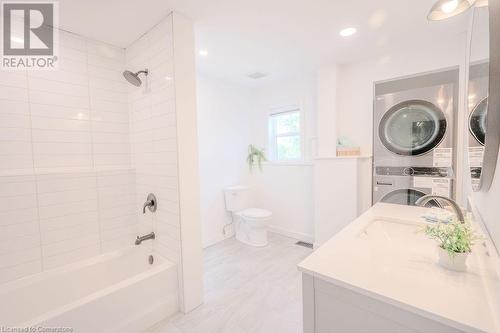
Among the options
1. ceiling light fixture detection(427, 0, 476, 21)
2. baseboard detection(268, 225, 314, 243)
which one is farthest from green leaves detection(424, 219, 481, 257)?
baseboard detection(268, 225, 314, 243)

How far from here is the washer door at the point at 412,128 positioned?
7.24ft

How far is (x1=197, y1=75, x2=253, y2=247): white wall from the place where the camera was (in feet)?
10.5

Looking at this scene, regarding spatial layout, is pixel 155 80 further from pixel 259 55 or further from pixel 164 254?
pixel 164 254

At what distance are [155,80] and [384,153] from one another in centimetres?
245

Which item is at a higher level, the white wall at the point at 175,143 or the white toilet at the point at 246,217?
the white wall at the point at 175,143

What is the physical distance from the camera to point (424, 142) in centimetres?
226

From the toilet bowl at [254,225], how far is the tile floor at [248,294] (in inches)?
5.9

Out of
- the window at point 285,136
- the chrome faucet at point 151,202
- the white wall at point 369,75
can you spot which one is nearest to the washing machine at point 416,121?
the white wall at point 369,75

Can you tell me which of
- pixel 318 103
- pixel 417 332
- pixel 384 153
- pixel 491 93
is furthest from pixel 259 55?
pixel 417 332

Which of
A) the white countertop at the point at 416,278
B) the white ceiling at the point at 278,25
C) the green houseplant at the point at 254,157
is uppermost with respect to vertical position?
the white ceiling at the point at 278,25

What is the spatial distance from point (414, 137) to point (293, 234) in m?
2.06

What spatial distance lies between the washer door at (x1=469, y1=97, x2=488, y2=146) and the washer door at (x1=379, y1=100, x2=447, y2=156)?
1343mm

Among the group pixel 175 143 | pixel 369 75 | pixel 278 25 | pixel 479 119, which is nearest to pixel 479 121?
pixel 479 119

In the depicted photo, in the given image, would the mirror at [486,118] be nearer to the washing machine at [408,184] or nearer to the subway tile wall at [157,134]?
the washing machine at [408,184]
